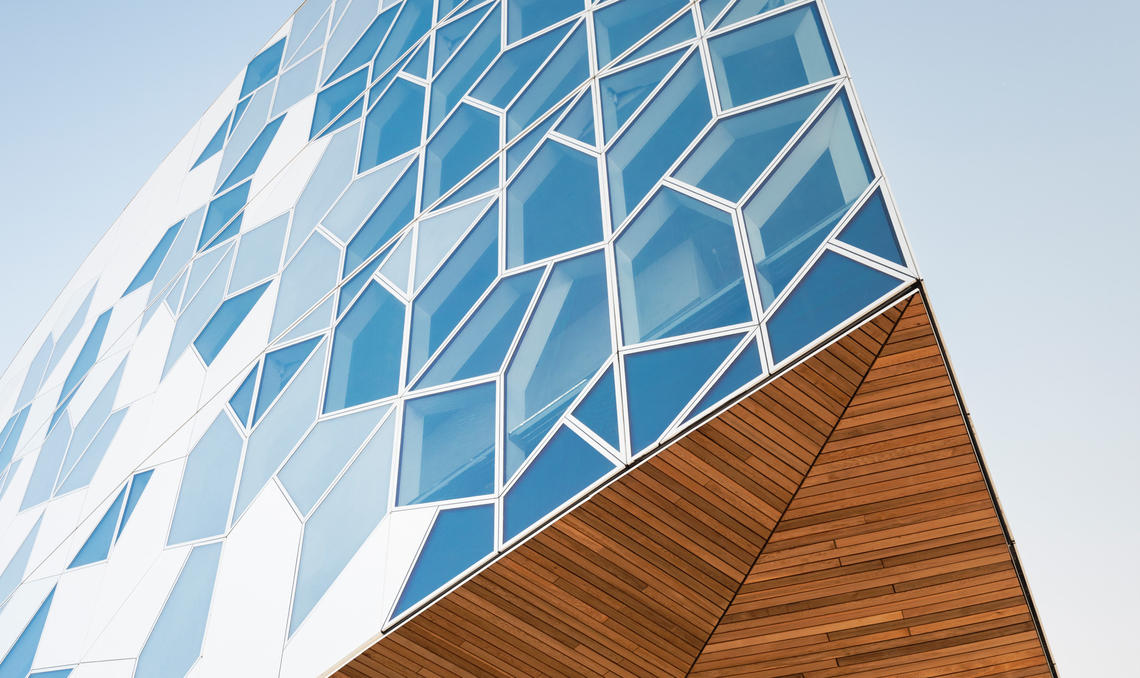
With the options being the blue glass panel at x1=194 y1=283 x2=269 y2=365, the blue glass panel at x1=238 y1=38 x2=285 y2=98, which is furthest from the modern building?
the blue glass panel at x1=238 y1=38 x2=285 y2=98

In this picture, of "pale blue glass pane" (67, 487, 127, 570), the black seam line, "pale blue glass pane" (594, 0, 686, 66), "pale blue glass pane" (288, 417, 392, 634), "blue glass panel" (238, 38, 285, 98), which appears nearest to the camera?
the black seam line

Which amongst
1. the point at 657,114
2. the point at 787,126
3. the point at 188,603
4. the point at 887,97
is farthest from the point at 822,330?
the point at 887,97

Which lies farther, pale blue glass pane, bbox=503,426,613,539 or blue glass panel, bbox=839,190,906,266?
pale blue glass pane, bbox=503,426,613,539

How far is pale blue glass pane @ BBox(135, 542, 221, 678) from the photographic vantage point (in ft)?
31.0

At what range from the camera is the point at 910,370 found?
6.45m

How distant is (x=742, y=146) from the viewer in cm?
784

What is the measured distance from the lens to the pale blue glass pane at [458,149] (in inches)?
431

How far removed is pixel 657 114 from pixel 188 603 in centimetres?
734

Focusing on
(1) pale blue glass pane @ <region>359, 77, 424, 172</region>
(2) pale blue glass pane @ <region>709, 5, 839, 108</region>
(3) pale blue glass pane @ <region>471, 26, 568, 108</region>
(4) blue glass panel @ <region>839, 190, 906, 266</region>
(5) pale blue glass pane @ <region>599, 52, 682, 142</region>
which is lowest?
(4) blue glass panel @ <region>839, 190, 906, 266</region>

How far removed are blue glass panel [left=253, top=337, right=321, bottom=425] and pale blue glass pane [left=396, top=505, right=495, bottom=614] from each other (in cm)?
424

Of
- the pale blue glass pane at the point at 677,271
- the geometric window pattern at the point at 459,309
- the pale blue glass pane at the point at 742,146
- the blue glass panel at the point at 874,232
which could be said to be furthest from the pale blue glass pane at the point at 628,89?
the blue glass panel at the point at 874,232

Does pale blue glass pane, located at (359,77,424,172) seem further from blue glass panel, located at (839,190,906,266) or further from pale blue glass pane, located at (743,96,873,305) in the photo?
blue glass panel, located at (839,190,906,266)

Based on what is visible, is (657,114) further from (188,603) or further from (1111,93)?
(1111,93)

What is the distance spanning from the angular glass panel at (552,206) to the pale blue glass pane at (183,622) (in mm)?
4901
